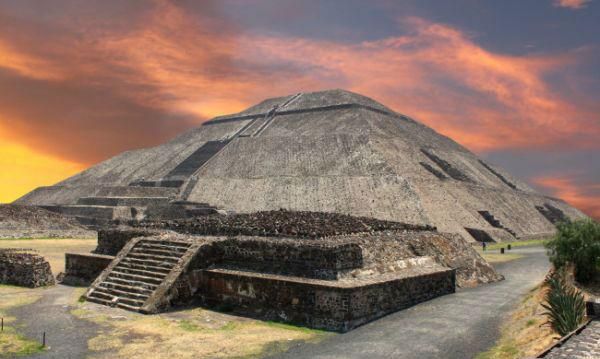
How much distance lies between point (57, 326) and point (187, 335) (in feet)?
11.0

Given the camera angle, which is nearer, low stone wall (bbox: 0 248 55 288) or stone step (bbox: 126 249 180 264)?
stone step (bbox: 126 249 180 264)

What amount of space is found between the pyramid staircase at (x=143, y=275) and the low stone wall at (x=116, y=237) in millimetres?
1235

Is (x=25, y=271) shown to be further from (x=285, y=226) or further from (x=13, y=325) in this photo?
(x=285, y=226)

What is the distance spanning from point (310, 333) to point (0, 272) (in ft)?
42.5

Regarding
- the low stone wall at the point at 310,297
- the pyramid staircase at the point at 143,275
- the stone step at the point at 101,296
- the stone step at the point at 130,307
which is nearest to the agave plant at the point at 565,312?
the low stone wall at the point at 310,297

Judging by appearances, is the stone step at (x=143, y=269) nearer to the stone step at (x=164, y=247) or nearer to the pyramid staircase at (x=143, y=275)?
the pyramid staircase at (x=143, y=275)

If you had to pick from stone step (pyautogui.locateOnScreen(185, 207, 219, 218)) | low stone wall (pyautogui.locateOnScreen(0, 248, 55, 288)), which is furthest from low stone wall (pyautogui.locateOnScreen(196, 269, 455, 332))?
stone step (pyautogui.locateOnScreen(185, 207, 219, 218))

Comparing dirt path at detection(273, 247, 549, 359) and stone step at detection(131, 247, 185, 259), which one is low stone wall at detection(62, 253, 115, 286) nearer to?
stone step at detection(131, 247, 185, 259)

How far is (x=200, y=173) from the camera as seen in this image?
61094 millimetres

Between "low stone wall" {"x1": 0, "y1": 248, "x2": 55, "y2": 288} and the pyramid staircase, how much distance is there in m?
3.33

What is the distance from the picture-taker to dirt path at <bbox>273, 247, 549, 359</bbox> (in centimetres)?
1022

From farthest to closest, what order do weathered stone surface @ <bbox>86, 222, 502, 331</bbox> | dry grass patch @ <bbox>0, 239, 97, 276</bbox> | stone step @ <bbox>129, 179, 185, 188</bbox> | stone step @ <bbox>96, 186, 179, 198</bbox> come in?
stone step @ <bbox>129, 179, 185, 188</bbox> → stone step @ <bbox>96, 186, 179, 198</bbox> → dry grass patch @ <bbox>0, 239, 97, 276</bbox> → weathered stone surface @ <bbox>86, 222, 502, 331</bbox>

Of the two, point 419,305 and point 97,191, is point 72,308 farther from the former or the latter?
point 97,191

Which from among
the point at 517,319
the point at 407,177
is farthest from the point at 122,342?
the point at 407,177
